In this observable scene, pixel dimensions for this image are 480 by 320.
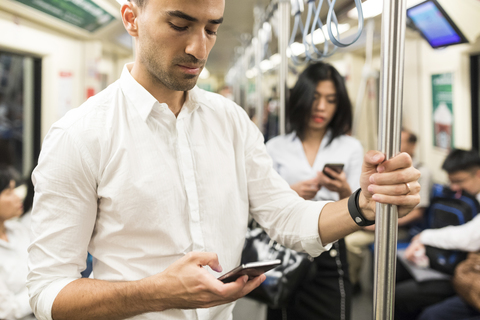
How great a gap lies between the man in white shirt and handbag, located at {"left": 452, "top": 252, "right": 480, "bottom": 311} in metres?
1.57

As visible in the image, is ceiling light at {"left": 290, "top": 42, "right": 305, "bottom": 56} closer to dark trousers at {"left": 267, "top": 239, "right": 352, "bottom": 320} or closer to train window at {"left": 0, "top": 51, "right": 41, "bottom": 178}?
dark trousers at {"left": 267, "top": 239, "right": 352, "bottom": 320}

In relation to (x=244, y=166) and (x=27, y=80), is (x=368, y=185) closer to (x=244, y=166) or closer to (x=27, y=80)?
(x=244, y=166)

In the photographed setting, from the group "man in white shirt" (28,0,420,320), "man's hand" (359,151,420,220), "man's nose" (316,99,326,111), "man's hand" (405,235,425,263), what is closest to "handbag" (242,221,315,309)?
"man in white shirt" (28,0,420,320)

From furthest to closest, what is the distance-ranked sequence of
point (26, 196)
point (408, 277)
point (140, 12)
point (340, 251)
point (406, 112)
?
point (406, 112)
point (408, 277)
point (26, 196)
point (340, 251)
point (140, 12)

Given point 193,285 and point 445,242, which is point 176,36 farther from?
point 445,242

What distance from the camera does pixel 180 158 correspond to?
116 centimetres

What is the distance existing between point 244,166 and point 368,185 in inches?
17.6

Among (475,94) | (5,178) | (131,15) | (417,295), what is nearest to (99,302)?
(131,15)

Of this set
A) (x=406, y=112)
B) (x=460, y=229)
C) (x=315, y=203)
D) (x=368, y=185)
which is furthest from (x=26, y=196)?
(x=406, y=112)

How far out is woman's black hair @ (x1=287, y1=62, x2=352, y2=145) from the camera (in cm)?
187

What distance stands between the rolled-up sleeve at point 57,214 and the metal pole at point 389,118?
0.71m

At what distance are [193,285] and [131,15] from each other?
77 cm

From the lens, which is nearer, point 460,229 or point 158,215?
point 158,215

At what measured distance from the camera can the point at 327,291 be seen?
1.90m
